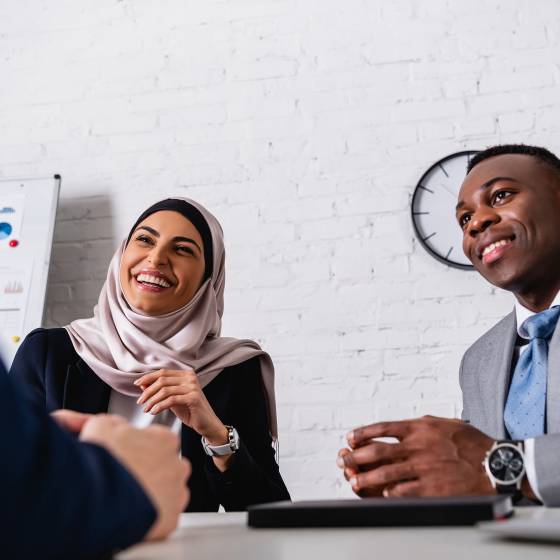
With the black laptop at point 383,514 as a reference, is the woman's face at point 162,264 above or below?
above

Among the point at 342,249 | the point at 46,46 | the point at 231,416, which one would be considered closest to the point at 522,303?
the point at 231,416

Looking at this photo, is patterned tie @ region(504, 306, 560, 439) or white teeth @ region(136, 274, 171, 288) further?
white teeth @ region(136, 274, 171, 288)

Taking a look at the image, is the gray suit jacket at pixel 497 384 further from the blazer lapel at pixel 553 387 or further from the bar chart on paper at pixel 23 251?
the bar chart on paper at pixel 23 251

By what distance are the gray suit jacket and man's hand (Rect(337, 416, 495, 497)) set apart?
0.12 m

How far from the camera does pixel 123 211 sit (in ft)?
9.71

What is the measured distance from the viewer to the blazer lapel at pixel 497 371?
1.59m

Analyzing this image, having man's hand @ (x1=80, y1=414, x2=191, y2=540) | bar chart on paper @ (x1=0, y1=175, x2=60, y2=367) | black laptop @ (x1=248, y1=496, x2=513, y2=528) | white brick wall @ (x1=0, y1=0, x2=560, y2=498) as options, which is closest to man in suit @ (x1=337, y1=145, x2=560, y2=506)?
black laptop @ (x1=248, y1=496, x2=513, y2=528)

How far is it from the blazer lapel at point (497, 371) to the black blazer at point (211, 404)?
0.61 metres

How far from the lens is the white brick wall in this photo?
264 cm

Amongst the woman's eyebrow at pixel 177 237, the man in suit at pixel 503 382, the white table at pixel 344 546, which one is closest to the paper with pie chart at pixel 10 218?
the woman's eyebrow at pixel 177 237

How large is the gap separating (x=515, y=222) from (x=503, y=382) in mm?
387

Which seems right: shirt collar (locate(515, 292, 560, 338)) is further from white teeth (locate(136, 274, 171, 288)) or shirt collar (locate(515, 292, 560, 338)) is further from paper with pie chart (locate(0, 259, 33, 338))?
paper with pie chart (locate(0, 259, 33, 338))

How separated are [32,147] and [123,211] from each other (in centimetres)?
55

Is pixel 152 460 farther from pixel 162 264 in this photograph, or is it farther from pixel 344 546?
pixel 162 264
